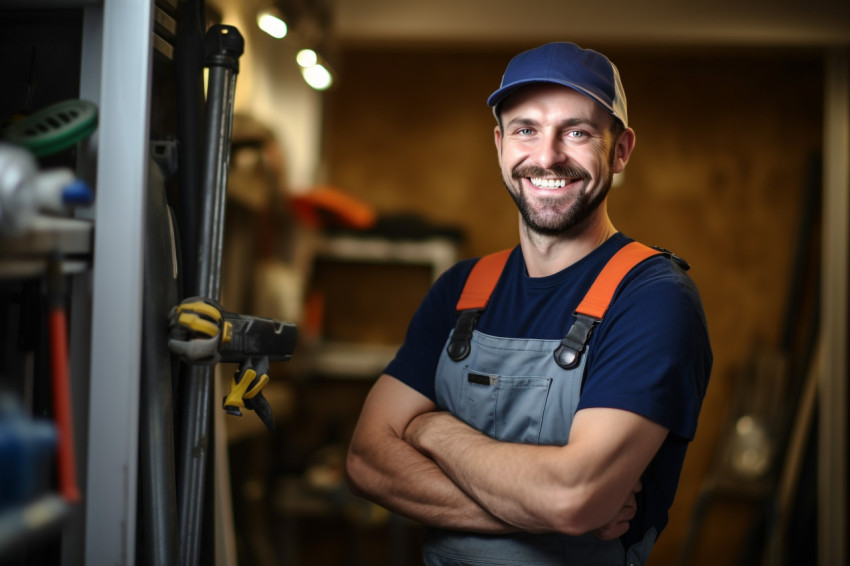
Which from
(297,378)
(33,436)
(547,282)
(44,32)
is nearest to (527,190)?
(547,282)

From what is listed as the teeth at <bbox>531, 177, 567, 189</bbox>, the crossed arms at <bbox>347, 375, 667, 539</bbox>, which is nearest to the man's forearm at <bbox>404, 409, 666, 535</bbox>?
the crossed arms at <bbox>347, 375, 667, 539</bbox>

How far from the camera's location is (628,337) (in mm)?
1374

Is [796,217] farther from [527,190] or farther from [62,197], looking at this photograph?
[62,197]

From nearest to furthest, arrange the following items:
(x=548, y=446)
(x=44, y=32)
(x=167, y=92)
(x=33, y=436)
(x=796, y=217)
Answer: (x=33, y=436) < (x=44, y=32) < (x=548, y=446) < (x=167, y=92) < (x=796, y=217)

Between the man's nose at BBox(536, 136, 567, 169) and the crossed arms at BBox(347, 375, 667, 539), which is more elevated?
the man's nose at BBox(536, 136, 567, 169)

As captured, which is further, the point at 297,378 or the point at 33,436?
the point at 297,378

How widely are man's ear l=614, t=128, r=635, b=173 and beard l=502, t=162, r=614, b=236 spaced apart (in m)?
0.07

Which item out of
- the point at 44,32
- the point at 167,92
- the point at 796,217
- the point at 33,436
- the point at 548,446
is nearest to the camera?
the point at 33,436

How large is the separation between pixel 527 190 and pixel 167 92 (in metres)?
0.74

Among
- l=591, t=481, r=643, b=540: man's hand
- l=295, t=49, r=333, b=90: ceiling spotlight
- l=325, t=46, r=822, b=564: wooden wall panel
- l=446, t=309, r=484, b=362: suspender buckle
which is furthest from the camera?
l=325, t=46, r=822, b=564: wooden wall panel

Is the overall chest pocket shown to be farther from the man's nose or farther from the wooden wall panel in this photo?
the wooden wall panel

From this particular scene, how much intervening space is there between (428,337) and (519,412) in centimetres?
31

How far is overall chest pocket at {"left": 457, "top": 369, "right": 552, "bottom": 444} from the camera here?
1.49 metres

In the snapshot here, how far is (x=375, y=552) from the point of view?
4.34 metres
